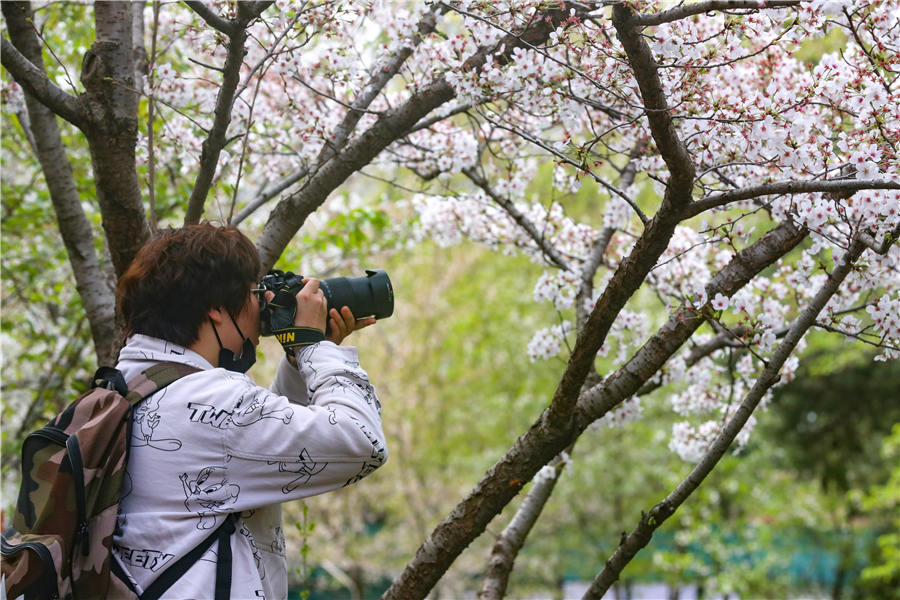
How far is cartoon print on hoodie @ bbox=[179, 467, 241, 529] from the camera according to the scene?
4.72 feet

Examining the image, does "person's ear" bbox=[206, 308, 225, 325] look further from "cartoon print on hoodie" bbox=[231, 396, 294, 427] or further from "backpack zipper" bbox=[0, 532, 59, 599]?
"backpack zipper" bbox=[0, 532, 59, 599]

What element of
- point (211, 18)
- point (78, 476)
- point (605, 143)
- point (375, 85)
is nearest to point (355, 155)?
point (375, 85)

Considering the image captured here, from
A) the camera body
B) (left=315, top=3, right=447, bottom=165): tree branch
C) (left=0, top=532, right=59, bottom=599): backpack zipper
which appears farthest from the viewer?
(left=315, top=3, right=447, bottom=165): tree branch

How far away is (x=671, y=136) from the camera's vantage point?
66.6 inches

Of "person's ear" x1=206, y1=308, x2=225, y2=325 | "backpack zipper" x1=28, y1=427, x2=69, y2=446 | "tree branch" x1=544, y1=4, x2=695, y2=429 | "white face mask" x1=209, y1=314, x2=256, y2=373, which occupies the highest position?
"tree branch" x1=544, y1=4, x2=695, y2=429

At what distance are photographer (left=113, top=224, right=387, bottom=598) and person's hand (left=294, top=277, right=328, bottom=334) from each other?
11cm

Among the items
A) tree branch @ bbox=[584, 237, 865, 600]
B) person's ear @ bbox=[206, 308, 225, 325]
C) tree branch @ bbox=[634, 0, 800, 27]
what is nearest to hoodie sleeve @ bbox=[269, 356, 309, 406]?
person's ear @ bbox=[206, 308, 225, 325]

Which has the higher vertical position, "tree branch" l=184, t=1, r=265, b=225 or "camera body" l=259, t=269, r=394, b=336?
"tree branch" l=184, t=1, r=265, b=225

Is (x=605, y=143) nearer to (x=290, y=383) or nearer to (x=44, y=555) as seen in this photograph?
(x=290, y=383)

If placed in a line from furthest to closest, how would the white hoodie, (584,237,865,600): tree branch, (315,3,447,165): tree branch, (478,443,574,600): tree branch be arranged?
(478,443,574,600): tree branch
(315,3,447,165): tree branch
(584,237,865,600): tree branch
the white hoodie

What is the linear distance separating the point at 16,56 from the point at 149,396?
1.13 m

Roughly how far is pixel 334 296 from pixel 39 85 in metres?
1.02

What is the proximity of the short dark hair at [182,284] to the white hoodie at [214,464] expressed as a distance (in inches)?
5.9

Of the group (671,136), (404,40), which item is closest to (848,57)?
(671,136)
